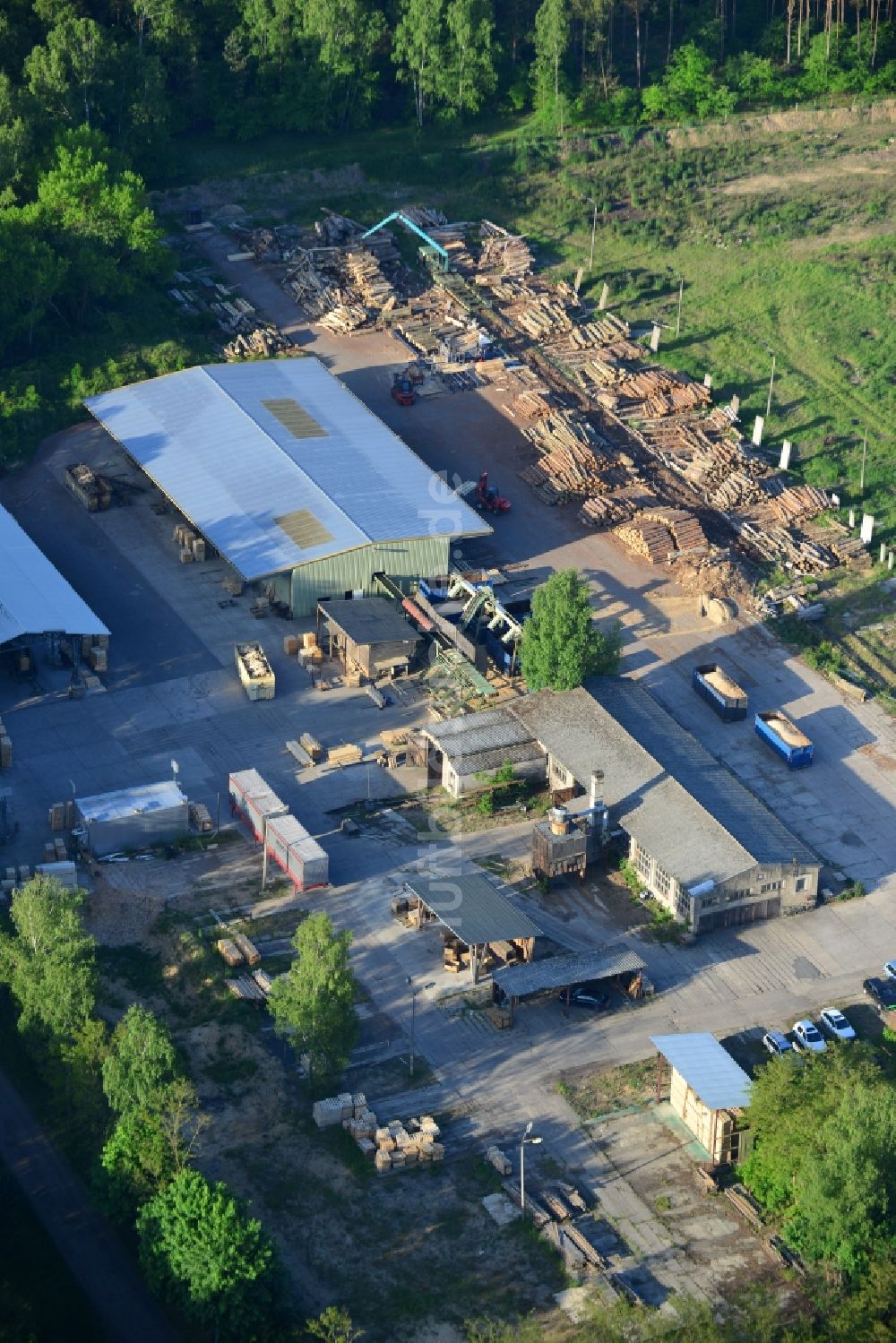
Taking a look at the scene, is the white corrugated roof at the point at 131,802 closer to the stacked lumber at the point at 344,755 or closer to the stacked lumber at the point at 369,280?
the stacked lumber at the point at 344,755

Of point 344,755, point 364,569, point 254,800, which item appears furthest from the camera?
point 364,569

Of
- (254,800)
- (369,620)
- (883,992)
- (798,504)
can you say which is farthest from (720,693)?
(254,800)

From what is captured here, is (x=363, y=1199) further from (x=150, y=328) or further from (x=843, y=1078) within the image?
(x=150, y=328)

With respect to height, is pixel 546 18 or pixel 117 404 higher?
pixel 546 18

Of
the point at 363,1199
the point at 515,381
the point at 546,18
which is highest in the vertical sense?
the point at 546,18

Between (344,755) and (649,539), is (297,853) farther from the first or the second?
(649,539)

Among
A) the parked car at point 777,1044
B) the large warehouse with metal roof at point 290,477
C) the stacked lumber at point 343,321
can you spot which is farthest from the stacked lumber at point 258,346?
the parked car at point 777,1044

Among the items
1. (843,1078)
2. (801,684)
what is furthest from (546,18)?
(843,1078)
